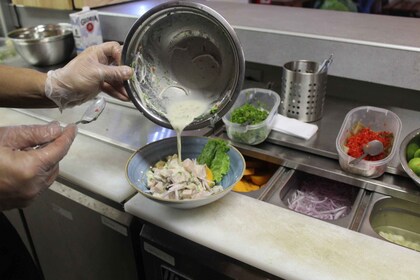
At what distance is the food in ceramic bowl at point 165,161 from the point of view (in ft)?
2.70

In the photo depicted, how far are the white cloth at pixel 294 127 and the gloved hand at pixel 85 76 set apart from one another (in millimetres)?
495

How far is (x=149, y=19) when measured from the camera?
0.93 meters

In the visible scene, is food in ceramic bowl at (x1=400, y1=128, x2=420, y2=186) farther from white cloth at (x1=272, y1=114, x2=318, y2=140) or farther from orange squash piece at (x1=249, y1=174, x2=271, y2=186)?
orange squash piece at (x1=249, y1=174, x2=271, y2=186)

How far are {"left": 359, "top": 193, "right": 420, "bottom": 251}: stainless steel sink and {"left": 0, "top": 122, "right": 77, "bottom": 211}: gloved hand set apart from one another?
74 centimetres

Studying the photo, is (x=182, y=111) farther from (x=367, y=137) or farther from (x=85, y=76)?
(x=367, y=137)

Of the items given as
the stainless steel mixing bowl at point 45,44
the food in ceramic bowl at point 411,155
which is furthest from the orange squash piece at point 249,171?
the stainless steel mixing bowl at point 45,44

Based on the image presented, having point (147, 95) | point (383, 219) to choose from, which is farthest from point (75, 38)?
point (383, 219)

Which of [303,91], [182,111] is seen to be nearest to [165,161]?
[182,111]

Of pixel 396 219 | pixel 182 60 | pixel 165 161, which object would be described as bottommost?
pixel 396 219

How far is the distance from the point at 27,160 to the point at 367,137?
861 mm

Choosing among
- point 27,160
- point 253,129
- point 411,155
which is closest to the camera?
point 27,160

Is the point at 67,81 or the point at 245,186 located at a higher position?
the point at 67,81

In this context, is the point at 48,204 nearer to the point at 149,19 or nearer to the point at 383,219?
the point at 149,19

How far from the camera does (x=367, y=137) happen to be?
1026mm
